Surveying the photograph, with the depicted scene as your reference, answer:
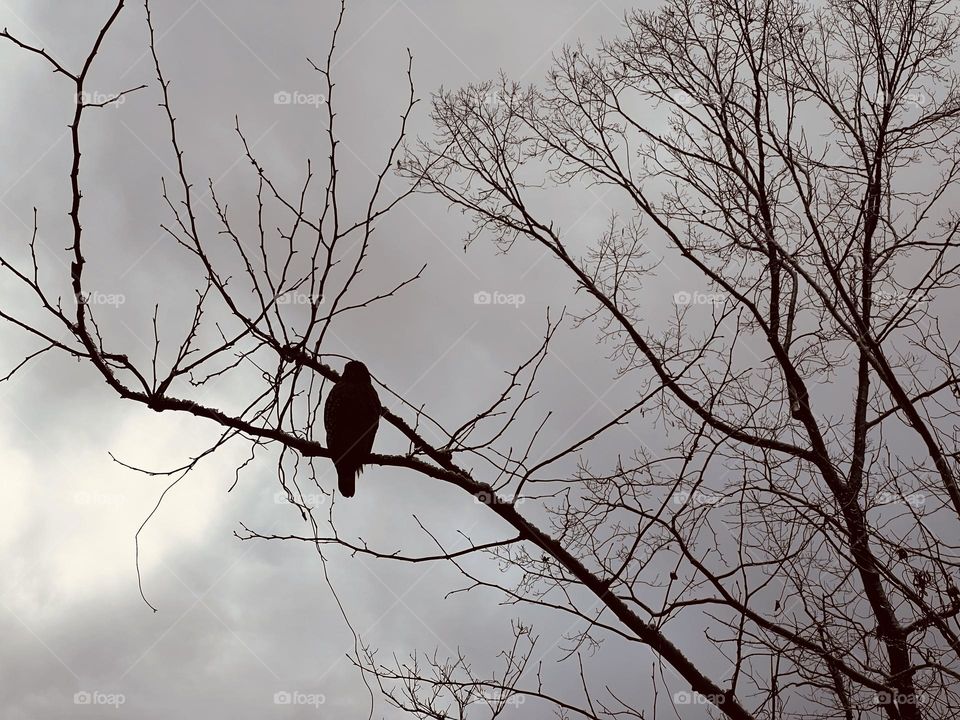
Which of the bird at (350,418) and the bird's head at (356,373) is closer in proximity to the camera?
the bird at (350,418)

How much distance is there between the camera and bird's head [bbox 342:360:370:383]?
16.0 ft

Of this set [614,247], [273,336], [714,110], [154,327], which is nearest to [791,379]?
[614,247]

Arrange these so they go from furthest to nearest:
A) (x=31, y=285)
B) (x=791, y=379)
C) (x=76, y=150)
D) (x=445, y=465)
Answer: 1. (x=791, y=379)
2. (x=445, y=465)
3. (x=31, y=285)
4. (x=76, y=150)

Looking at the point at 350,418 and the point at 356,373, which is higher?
the point at 356,373

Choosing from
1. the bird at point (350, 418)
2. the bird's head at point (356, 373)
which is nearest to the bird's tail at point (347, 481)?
the bird at point (350, 418)

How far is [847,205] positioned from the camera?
5.16 m

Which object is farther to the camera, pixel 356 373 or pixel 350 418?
pixel 356 373

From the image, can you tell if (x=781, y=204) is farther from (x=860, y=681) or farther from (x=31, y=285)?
(x=31, y=285)

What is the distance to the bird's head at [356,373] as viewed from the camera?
4.87m

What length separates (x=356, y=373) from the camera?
16.3 ft

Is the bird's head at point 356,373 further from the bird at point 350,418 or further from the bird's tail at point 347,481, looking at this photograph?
the bird's tail at point 347,481

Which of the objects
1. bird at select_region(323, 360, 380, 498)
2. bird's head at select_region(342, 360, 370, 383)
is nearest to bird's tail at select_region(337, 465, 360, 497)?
bird at select_region(323, 360, 380, 498)

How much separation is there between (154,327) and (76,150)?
0.71 meters

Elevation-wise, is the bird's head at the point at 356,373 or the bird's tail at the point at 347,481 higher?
the bird's head at the point at 356,373
